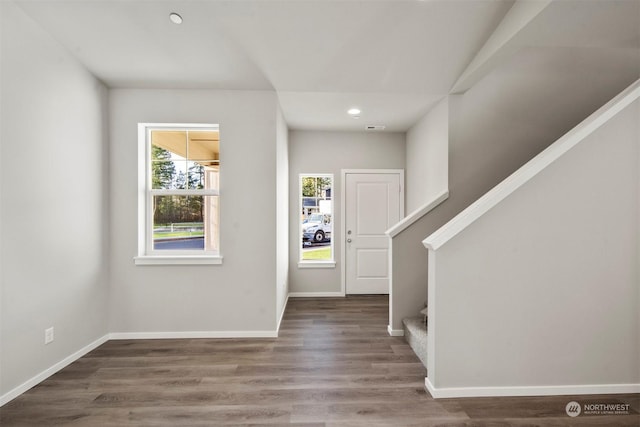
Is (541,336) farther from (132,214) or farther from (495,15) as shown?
(132,214)

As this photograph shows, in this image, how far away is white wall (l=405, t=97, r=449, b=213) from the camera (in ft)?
10.5

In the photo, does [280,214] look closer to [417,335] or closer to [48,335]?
[417,335]

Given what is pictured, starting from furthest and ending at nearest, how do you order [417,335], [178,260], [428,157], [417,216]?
[428,157] < [417,216] < [178,260] < [417,335]

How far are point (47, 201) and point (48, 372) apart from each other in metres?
1.36

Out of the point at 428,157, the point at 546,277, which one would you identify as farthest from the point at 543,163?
the point at 428,157

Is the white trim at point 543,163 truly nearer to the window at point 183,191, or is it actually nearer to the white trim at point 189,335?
the white trim at point 189,335

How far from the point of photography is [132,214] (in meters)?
3.05

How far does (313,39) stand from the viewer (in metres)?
2.42

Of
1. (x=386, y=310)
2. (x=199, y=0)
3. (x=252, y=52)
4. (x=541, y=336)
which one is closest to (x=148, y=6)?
(x=199, y=0)

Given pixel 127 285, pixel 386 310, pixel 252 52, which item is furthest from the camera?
pixel 386 310

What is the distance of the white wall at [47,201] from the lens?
204 cm

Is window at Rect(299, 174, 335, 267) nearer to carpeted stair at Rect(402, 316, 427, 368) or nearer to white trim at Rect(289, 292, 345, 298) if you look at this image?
white trim at Rect(289, 292, 345, 298)

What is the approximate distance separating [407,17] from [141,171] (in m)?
2.89

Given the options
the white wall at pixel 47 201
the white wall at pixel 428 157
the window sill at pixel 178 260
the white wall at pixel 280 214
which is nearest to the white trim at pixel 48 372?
the white wall at pixel 47 201
